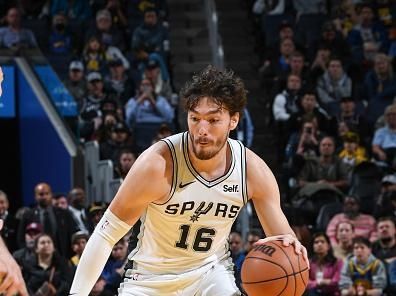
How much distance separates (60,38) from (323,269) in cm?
614

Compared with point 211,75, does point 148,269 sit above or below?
below

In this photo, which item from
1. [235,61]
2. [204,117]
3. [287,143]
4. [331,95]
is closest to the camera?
[204,117]

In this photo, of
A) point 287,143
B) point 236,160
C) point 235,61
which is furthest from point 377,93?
point 236,160

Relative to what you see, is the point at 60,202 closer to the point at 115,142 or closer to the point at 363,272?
the point at 115,142

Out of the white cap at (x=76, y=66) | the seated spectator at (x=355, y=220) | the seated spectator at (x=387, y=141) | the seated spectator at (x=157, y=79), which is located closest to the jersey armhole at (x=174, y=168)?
the seated spectator at (x=355, y=220)

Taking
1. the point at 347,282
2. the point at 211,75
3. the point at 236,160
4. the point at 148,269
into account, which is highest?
the point at 211,75

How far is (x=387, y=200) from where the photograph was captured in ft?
39.7

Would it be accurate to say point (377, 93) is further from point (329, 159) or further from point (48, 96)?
point (48, 96)

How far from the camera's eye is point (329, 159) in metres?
12.7

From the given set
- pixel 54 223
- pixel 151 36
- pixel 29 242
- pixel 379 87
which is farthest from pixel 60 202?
pixel 379 87

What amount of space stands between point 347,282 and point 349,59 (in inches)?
209

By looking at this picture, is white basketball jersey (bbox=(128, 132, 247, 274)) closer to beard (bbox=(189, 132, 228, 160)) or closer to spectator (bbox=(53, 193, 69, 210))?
beard (bbox=(189, 132, 228, 160))

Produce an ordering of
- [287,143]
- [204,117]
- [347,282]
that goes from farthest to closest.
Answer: [287,143]
[347,282]
[204,117]

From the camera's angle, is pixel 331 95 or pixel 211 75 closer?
pixel 211 75
